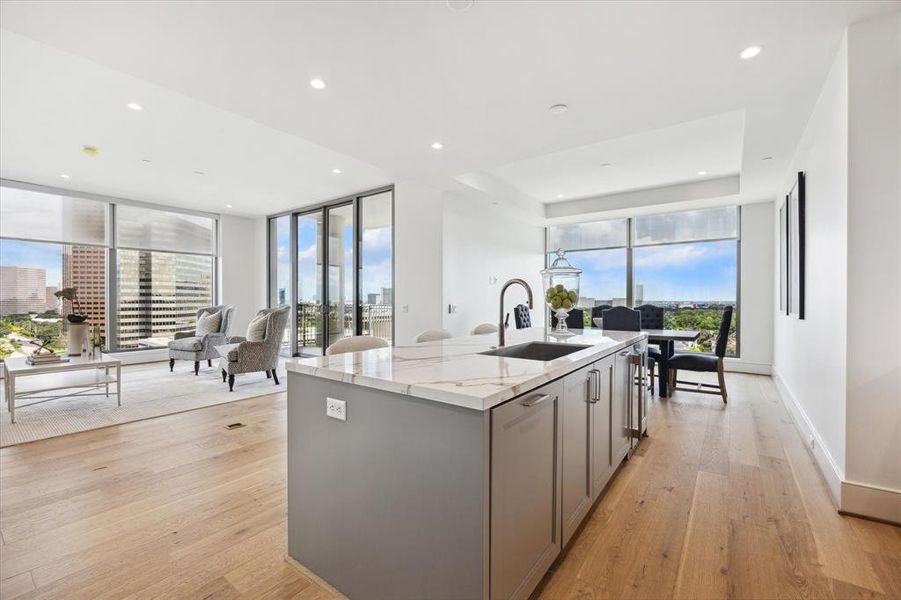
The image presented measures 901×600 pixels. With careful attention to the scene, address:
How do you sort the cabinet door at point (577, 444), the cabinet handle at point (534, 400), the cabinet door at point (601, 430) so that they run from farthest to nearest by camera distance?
the cabinet door at point (601, 430) → the cabinet door at point (577, 444) → the cabinet handle at point (534, 400)

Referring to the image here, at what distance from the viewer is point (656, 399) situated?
183 inches

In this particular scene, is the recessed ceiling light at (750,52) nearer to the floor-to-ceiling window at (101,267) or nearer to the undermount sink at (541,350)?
the undermount sink at (541,350)

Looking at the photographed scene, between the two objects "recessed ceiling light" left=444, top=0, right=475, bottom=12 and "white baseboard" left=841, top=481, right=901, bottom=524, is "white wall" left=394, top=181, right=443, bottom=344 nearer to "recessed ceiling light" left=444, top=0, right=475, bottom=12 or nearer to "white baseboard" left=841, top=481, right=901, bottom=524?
"recessed ceiling light" left=444, top=0, right=475, bottom=12

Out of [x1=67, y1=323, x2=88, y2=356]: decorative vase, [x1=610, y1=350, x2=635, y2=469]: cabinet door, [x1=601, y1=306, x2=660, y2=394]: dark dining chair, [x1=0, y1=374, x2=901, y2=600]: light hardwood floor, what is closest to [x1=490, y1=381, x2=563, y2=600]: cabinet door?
[x1=0, y1=374, x2=901, y2=600]: light hardwood floor

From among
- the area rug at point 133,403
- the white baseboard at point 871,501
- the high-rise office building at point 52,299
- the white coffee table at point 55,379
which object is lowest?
the area rug at point 133,403

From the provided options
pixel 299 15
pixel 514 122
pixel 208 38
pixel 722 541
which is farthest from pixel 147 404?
pixel 722 541

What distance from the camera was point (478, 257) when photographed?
20.3 feet

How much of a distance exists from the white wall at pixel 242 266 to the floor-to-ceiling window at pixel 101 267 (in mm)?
271

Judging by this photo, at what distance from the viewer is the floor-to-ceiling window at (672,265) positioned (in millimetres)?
6414

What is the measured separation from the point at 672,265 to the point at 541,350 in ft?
17.5

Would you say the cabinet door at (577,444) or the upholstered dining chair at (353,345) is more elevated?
the upholstered dining chair at (353,345)

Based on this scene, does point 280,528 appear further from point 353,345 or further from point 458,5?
point 458,5

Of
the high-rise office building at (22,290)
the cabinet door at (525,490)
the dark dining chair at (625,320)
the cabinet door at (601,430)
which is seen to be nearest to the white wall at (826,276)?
the cabinet door at (601,430)

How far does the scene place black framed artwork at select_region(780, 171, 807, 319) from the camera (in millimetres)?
3275
